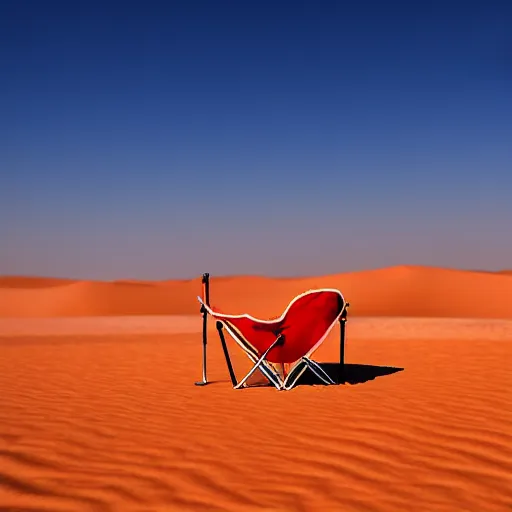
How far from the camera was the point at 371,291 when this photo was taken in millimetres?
36031

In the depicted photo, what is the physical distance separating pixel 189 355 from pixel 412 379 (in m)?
4.70

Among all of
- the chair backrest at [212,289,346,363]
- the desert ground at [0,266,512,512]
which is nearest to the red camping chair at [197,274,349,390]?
the chair backrest at [212,289,346,363]

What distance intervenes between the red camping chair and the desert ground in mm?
320

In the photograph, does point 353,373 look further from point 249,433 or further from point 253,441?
point 253,441

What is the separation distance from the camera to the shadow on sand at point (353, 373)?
27.7 feet

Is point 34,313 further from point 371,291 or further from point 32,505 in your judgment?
point 32,505

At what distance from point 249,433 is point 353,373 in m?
4.35

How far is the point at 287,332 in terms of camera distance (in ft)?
25.8

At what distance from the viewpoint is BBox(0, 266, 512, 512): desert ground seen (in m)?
3.81

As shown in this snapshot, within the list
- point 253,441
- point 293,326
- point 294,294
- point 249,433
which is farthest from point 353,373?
point 294,294

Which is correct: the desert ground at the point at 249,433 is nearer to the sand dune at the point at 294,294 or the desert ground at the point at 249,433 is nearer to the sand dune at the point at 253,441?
the sand dune at the point at 253,441

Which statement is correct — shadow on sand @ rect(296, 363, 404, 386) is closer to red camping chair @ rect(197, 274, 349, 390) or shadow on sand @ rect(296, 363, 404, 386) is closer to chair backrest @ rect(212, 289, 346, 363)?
red camping chair @ rect(197, 274, 349, 390)

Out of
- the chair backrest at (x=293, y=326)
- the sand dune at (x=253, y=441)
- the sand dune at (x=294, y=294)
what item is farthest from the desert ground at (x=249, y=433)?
the sand dune at (x=294, y=294)

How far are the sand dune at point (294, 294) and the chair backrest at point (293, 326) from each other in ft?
66.2
